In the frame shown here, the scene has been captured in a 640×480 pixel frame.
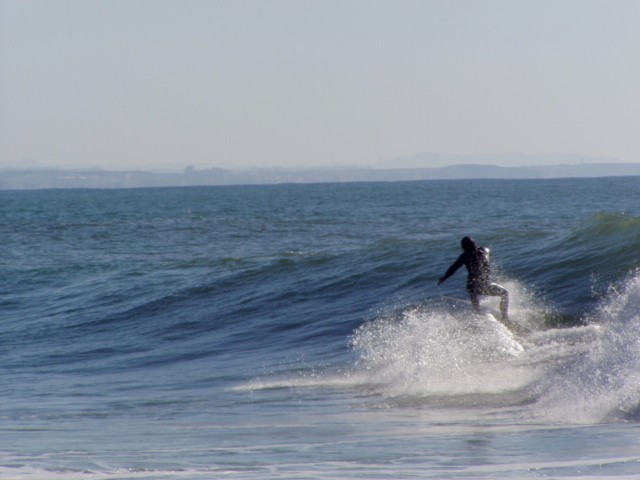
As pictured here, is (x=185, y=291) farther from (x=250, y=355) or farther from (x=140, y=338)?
(x=250, y=355)

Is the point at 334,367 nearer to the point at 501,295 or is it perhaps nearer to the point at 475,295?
the point at 475,295

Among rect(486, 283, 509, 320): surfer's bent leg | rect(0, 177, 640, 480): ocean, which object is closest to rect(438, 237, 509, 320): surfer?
rect(486, 283, 509, 320): surfer's bent leg

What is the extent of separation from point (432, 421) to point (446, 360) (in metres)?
3.22

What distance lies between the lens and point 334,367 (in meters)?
14.9

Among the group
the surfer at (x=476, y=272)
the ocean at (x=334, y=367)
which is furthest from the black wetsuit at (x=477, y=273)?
the ocean at (x=334, y=367)

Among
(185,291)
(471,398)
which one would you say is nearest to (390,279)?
(185,291)

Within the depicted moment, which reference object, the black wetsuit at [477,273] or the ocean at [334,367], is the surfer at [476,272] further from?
the ocean at [334,367]

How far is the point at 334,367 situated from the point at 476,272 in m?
2.31

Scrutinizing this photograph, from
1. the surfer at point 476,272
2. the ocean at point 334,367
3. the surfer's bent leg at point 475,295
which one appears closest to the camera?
the ocean at point 334,367

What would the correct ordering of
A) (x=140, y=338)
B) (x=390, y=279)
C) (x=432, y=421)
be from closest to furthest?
1. (x=432, y=421)
2. (x=140, y=338)
3. (x=390, y=279)

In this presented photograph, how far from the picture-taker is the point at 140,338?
66.6 feet

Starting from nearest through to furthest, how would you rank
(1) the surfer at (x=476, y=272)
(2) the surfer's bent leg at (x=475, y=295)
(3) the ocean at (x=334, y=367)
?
(3) the ocean at (x=334, y=367) → (1) the surfer at (x=476, y=272) → (2) the surfer's bent leg at (x=475, y=295)

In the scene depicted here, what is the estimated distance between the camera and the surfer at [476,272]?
49.1 feet

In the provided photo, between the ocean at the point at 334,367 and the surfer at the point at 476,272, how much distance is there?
13.5 inches
